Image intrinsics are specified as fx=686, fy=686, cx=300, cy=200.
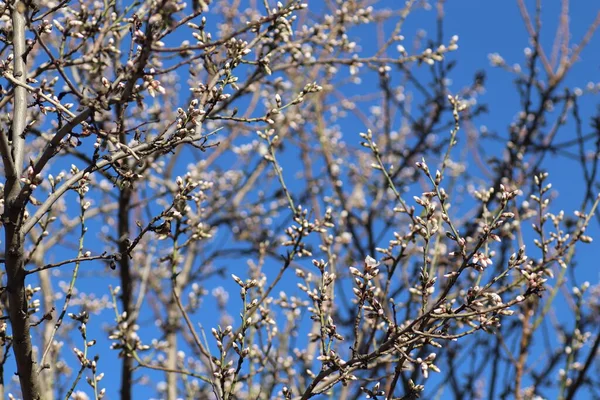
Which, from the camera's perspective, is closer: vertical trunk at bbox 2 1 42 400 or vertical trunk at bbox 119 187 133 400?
vertical trunk at bbox 2 1 42 400

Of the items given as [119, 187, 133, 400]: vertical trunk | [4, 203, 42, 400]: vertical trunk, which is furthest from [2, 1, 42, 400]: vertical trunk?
[119, 187, 133, 400]: vertical trunk

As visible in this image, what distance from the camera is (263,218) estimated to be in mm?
8305

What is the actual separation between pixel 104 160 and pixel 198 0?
0.94 metres

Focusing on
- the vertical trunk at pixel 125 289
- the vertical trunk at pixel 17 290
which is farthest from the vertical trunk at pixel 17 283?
the vertical trunk at pixel 125 289

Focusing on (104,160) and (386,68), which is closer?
(104,160)

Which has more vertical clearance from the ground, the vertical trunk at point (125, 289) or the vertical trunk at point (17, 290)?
the vertical trunk at point (125, 289)

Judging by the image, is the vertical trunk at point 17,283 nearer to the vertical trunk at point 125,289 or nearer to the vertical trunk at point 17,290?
the vertical trunk at point 17,290

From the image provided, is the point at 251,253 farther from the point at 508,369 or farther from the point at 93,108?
the point at 93,108

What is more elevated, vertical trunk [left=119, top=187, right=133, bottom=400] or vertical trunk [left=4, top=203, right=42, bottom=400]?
vertical trunk [left=119, top=187, right=133, bottom=400]

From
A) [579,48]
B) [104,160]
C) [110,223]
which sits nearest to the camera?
[104,160]

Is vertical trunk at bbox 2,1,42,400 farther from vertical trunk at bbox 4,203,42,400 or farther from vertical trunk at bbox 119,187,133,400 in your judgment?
vertical trunk at bbox 119,187,133,400

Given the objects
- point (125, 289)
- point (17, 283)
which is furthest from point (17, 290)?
point (125, 289)

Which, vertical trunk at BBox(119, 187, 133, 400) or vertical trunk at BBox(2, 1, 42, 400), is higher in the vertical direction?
vertical trunk at BBox(119, 187, 133, 400)

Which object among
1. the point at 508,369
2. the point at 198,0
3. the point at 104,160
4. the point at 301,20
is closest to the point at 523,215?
the point at 508,369
